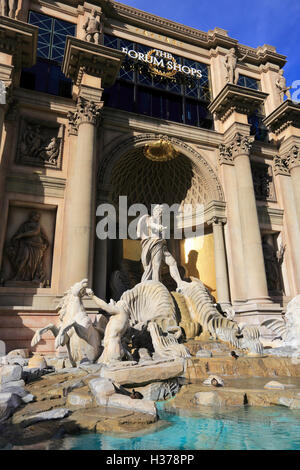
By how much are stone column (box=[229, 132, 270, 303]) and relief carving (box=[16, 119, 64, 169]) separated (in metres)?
9.18

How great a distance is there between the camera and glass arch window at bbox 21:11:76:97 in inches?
618

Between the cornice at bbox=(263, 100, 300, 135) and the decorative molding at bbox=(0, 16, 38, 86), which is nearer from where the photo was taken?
the decorative molding at bbox=(0, 16, 38, 86)

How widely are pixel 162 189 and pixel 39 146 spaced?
7.72 metres


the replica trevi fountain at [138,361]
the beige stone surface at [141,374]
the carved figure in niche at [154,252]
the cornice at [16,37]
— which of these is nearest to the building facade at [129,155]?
the cornice at [16,37]

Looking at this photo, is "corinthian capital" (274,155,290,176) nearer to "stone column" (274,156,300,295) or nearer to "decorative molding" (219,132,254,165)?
"stone column" (274,156,300,295)

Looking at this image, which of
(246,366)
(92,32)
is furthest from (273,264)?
(92,32)

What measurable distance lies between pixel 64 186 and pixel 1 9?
8.54 metres

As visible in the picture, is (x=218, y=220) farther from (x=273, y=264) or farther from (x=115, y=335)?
(x=115, y=335)

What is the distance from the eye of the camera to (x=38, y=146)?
13742 mm

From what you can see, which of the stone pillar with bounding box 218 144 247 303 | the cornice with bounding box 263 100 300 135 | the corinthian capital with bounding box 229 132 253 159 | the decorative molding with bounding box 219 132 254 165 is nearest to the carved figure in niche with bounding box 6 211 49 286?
the stone pillar with bounding box 218 144 247 303

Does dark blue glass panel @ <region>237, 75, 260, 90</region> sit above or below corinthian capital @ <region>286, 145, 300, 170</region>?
above

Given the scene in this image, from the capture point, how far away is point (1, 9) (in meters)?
13.6

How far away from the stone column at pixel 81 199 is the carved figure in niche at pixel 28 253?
1.06m

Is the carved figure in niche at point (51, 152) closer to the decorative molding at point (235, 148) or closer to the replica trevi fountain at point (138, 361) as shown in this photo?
the replica trevi fountain at point (138, 361)
